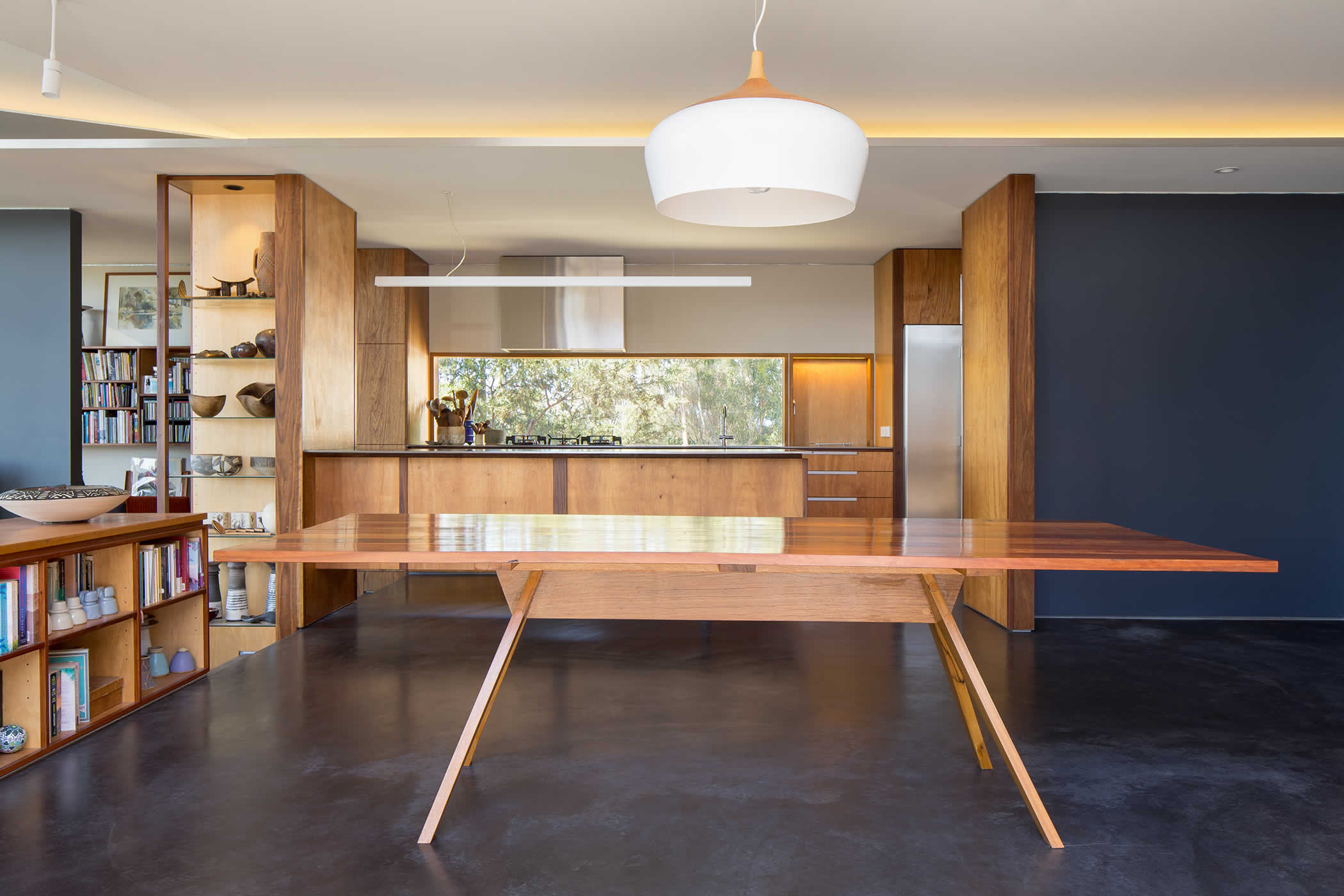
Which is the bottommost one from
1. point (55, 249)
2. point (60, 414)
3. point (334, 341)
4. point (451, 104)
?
point (60, 414)

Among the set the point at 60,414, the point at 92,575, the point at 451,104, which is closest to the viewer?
the point at 92,575

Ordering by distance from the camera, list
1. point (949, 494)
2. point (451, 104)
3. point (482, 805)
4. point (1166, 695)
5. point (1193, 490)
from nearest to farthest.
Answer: point (482, 805) < point (1166, 695) < point (451, 104) < point (1193, 490) < point (949, 494)

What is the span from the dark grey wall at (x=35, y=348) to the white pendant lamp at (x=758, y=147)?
5236mm

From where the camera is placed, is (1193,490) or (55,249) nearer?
(1193,490)

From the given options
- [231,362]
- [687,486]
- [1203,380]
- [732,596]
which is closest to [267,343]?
[231,362]

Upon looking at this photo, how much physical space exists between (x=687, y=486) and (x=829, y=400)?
9.62ft

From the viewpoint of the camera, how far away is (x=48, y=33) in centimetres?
333

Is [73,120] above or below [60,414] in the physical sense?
above

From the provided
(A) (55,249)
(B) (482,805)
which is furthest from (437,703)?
(A) (55,249)

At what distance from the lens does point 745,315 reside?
769cm

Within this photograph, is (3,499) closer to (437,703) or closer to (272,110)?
(437,703)

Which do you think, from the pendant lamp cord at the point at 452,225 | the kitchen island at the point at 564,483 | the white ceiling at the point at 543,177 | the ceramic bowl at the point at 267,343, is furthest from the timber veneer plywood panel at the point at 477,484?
the white ceiling at the point at 543,177

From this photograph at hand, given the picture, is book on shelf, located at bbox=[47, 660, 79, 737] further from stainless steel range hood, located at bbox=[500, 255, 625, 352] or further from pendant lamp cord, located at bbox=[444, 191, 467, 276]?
stainless steel range hood, located at bbox=[500, 255, 625, 352]

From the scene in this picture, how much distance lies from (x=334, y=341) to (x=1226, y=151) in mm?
5038
